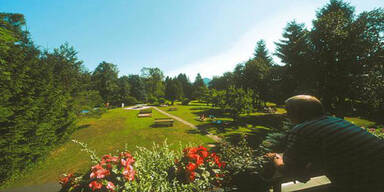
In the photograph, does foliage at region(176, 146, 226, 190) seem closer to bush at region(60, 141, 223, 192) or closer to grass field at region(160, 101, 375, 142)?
bush at region(60, 141, 223, 192)

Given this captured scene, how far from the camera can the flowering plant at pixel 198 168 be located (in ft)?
7.73

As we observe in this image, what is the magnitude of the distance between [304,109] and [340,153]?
572 millimetres

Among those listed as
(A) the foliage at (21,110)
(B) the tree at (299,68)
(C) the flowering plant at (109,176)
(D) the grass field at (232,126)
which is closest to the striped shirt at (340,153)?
(C) the flowering plant at (109,176)

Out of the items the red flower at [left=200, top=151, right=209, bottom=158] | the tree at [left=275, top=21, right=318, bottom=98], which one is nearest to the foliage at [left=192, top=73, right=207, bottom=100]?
the tree at [left=275, top=21, right=318, bottom=98]

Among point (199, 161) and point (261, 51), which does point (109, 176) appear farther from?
point (261, 51)

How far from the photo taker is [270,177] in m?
1.91

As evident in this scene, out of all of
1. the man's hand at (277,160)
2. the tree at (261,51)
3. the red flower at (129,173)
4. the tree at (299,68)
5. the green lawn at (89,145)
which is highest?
the tree at (261,51)

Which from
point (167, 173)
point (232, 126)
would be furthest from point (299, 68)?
point (167, 173)

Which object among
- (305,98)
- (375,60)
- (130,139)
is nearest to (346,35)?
(375,60)

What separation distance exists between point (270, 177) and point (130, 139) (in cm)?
1286

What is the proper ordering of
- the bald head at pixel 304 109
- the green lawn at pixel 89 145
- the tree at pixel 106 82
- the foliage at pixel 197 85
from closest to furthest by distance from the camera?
the bald head at pixel 304 109 < the green lawn at pixel 89 145 < the tree at pixel 106 82 < the foliage at pixel 197 85

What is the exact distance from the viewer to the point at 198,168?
2.54 m

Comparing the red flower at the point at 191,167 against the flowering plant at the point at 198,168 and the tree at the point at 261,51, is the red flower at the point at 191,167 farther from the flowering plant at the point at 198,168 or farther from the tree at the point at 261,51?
the tree at the point at 261,51

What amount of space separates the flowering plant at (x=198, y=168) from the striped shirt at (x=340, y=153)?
1.29 meters
